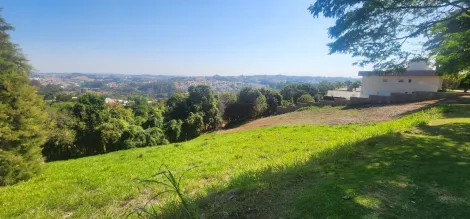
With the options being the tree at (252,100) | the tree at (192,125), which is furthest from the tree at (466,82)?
the tree at (192,125)

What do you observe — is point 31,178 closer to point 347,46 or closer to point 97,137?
point 347,46

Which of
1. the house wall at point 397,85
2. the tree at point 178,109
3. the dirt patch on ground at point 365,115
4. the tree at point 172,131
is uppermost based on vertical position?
the house wall at point 397,85

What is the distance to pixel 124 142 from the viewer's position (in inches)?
792

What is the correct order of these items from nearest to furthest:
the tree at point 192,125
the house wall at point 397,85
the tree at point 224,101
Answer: the house wall at point 397,85 < the tree at point 192,125 < the tree at point 224,101

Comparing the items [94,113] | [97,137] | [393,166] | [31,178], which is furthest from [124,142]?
[393,166]

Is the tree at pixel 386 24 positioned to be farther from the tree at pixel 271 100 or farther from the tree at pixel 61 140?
the tree at pixel 271 100

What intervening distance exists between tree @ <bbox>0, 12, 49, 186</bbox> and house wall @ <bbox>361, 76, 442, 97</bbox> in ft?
89.2

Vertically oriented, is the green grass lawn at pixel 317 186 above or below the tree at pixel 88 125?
above

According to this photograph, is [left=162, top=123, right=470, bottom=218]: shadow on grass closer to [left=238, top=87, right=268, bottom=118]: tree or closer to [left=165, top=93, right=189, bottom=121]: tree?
[left=165, top=93, right=189, bottom=121]: tree

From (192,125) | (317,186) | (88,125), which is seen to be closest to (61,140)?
(88,125)

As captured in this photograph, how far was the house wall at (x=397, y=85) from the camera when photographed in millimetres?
20500

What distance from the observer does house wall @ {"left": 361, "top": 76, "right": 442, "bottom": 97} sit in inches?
807

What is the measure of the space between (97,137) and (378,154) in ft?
74.3

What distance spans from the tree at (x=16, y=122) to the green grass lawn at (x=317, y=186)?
1222mm
